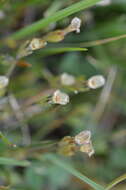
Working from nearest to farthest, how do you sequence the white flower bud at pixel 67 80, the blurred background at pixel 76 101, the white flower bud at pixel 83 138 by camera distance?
the white flower bud at pixel 83 138
the white flower bud at pixel 67 80
the blurred background at pixel 76 101

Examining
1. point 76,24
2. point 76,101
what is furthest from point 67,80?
point 76,101

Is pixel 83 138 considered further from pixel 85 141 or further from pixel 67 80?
pixel 67 80

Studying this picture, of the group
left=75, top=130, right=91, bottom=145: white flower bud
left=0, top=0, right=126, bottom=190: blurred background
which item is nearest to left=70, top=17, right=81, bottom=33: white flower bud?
left=75, top=130, right=91, bottom=145: white flower bud

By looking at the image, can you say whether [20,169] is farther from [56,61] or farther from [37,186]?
[56,61]

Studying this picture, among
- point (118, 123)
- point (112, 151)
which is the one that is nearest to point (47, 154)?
point (112, 151)

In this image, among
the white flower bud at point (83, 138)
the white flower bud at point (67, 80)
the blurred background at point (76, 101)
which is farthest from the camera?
the blurred background at point (76, 101)

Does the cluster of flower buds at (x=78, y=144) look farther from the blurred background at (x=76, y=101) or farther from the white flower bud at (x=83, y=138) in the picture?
the blurred background at (x=76, y=101)

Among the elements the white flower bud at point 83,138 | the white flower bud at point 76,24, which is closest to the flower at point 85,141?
the white flower bud at point 83,138

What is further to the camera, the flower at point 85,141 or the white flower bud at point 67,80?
the white flower bud at point 67,80
